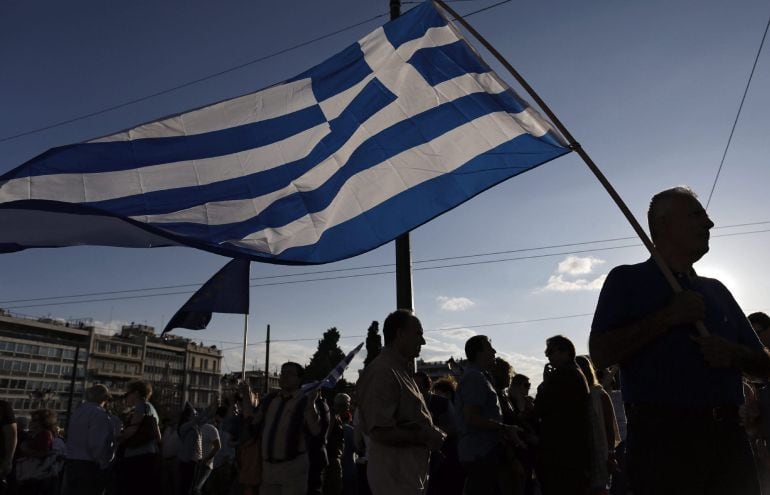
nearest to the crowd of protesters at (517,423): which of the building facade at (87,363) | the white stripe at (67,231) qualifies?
the white stripe at (67,231)

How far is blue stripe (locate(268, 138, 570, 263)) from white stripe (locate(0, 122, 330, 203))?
0.71 m

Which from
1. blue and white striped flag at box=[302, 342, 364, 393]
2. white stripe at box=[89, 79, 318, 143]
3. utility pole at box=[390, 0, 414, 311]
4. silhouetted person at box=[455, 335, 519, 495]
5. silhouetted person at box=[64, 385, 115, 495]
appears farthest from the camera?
silhouetted person at box=[64, 385, 115, 495]

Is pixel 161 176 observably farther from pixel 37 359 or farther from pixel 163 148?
pixel 37 359

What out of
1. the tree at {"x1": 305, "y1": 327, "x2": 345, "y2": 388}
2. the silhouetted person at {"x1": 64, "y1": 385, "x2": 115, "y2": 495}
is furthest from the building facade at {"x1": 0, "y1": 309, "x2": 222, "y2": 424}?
the silhouetted person at {"x1": 64, "y1": 385, "x2": 115, "y2": 495}

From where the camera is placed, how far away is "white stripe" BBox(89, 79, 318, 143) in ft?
13.8

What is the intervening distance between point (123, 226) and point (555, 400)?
339cm

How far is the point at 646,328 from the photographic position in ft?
7.32

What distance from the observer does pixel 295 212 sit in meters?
4.12

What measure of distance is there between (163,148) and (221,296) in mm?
3064

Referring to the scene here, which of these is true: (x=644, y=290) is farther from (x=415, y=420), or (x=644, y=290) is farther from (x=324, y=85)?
(x=324, y=85)

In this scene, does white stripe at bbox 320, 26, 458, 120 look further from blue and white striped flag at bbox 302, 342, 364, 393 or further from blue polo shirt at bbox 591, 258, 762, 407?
blue and white striped flag at bbox 302, 342, 364, 393

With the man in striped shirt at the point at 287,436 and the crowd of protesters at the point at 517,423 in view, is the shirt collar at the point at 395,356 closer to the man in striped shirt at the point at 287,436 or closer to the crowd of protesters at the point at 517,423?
the crowd of protesters at the point at 517,423

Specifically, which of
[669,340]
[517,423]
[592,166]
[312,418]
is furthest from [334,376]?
[669,340]

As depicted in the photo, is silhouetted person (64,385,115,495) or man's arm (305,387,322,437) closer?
Answer: man's arm (305,387,322,437)
